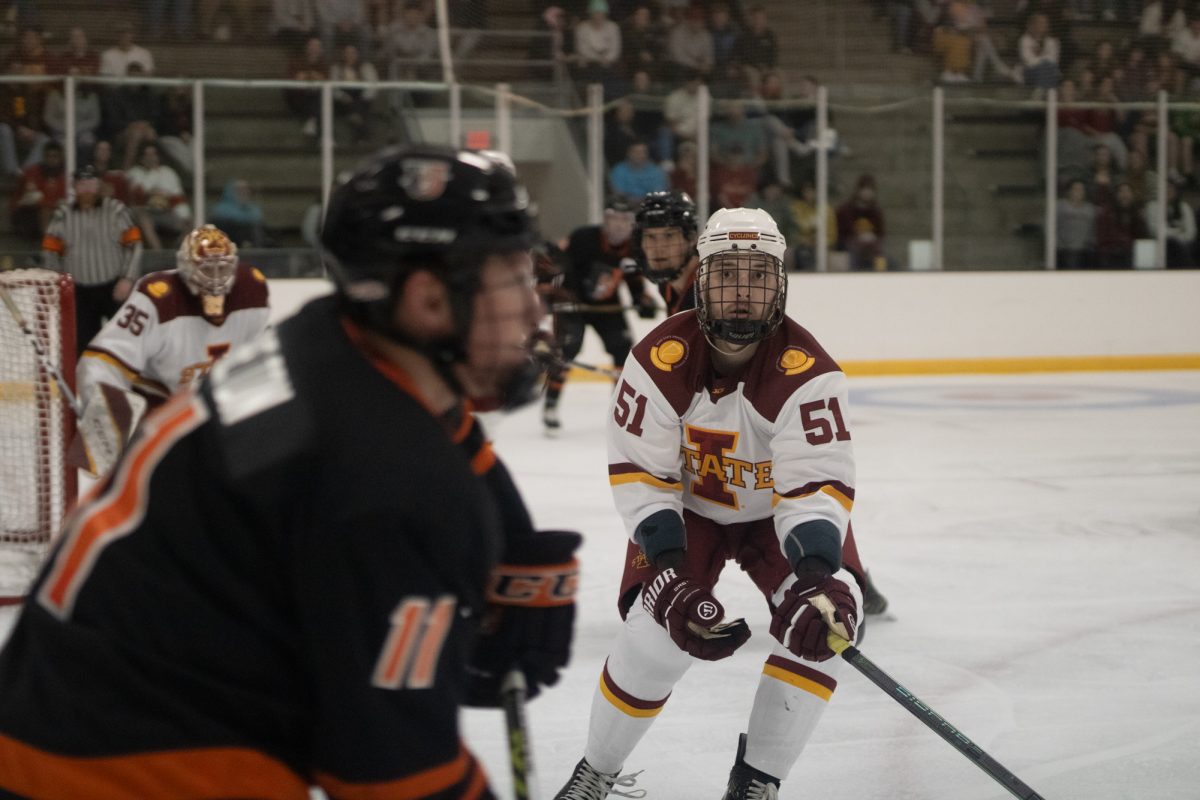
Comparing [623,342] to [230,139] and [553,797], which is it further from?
[553,797]

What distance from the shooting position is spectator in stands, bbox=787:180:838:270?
8.80 meters

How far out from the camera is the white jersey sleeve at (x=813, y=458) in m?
2.12

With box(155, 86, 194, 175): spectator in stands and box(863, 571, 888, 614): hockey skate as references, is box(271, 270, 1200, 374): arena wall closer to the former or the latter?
box(155, 86, 194, 175): spectator in stands

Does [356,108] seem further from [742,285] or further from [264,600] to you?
[264,600]

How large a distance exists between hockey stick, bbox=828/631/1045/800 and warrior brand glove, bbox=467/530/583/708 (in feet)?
2.41

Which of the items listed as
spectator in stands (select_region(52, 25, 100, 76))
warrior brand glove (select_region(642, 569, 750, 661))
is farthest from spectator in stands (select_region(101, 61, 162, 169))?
warrior brand glove (select_region(642, 569, 750, 661))

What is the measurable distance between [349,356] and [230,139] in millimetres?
7428

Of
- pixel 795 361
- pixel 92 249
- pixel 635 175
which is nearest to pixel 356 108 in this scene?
pixel 635 175

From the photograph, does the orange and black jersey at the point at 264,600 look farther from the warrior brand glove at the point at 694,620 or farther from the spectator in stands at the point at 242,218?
the spectator in stands at the point at 242,218

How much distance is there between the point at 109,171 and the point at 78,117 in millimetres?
331

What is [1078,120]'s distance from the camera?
9.12 metres

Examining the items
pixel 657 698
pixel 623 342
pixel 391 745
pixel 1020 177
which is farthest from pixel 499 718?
pixel 1020 177

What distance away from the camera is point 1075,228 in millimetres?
9148

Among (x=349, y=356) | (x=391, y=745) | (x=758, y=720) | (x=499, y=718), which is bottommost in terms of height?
(x=499, y=718)
